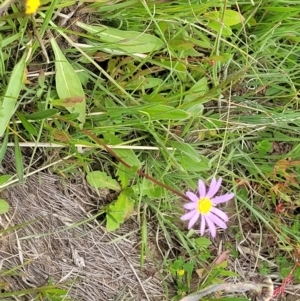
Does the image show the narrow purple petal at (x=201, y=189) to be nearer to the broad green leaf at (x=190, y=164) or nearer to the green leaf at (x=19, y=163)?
the broad green leaf at (x=190, y=164)

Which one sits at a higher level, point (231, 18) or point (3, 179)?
point (231, 18)

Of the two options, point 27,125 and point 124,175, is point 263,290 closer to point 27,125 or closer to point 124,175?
point 124,175

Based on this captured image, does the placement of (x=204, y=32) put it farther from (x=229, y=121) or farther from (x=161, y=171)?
(x=161, y=171)

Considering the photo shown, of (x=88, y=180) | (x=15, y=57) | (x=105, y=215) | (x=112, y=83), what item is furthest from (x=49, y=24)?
(x=105, y=215)

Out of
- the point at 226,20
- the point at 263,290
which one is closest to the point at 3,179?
the point at 226,20

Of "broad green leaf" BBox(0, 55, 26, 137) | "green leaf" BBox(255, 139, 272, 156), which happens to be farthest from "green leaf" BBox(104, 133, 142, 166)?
"green leaf" BBox(255, 139, 272, 156)
